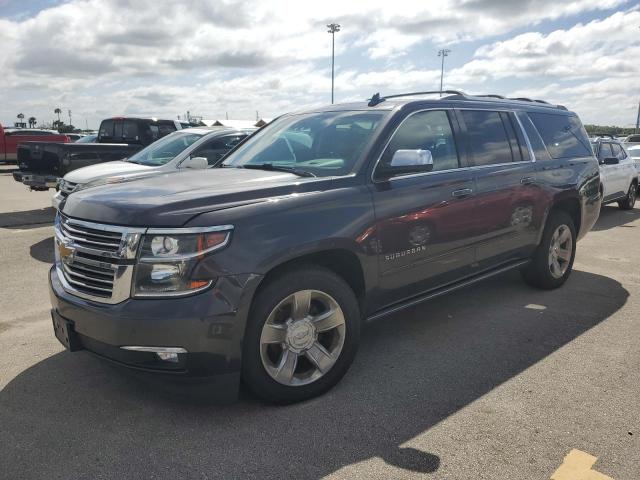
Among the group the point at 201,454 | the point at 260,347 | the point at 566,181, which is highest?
the point at 566,181

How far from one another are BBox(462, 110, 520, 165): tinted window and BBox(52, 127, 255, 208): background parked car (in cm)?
439

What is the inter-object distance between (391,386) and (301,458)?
3.20 ft

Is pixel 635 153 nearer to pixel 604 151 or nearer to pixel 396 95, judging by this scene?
pixel 604 151

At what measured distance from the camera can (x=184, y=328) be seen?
2727 mm

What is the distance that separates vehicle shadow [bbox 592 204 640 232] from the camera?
10195 millimetres

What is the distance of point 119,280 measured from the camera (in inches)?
110

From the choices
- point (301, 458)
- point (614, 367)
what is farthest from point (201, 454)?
point (614, 367)

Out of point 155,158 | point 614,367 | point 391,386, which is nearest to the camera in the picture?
point 391,386

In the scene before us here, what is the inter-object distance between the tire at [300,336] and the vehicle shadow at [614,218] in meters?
8.03

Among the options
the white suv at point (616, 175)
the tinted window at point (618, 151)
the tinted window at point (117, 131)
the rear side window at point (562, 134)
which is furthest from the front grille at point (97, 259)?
the tinted window at point (618, 151)

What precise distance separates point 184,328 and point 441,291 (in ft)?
7.19

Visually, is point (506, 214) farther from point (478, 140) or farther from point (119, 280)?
point (119, 280)

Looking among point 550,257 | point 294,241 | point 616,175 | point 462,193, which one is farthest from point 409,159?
point 616,175

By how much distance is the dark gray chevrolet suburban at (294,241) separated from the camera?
2.76 m
